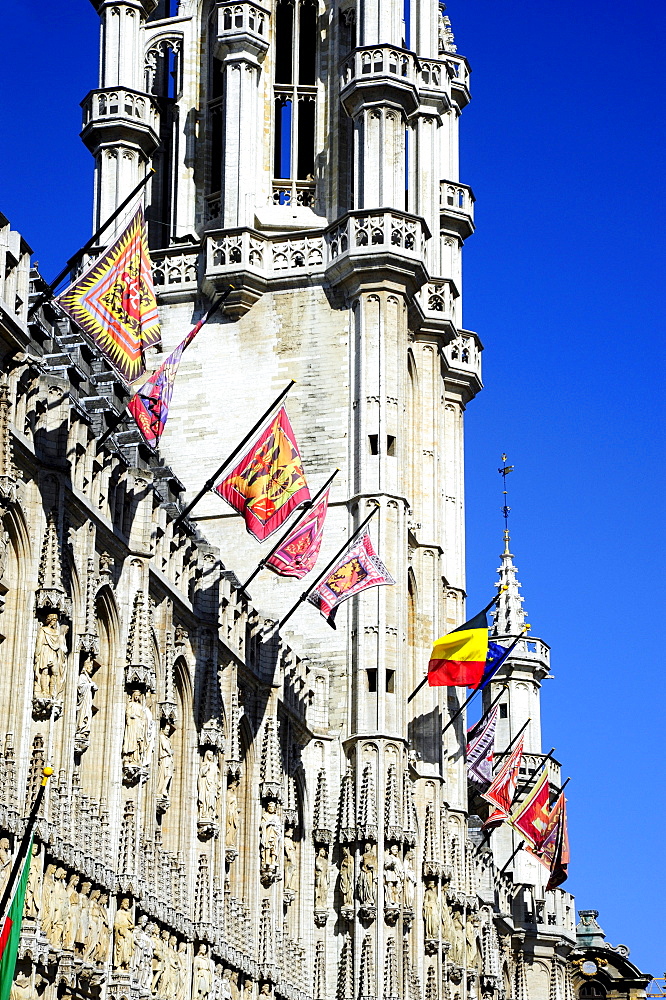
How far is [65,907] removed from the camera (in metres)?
43.3

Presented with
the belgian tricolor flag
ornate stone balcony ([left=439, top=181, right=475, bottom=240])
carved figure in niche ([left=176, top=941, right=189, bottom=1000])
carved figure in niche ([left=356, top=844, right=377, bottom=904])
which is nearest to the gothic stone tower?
carved figure in niche ([left=356, top=844, right=377, bottom=904])

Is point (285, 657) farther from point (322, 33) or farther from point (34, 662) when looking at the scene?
point (322, 33)

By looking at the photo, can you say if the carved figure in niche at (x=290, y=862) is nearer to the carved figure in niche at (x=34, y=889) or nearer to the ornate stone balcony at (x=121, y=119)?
the carved figure in niche at (x=34, y=889)

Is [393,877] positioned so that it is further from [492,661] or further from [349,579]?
[492,661]

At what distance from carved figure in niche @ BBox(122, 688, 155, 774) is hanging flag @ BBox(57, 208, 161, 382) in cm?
755

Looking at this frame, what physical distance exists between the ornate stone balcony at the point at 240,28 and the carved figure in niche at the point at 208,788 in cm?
2819

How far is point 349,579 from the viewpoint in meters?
60.6

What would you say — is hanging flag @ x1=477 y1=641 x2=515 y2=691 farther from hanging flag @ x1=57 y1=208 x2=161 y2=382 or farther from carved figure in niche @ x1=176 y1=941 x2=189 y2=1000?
hanging flag @ x1=57 y1=208 x2=161 y2=382

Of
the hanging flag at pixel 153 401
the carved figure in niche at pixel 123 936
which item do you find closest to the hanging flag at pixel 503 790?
the hanging flag at pixel 153 401

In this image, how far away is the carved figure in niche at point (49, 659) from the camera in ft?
141

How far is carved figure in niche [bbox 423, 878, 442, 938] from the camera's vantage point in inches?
2643

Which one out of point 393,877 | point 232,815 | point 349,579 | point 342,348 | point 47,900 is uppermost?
point 342,348

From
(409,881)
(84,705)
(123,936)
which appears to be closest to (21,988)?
(123,936)

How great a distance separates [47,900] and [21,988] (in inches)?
95.3
